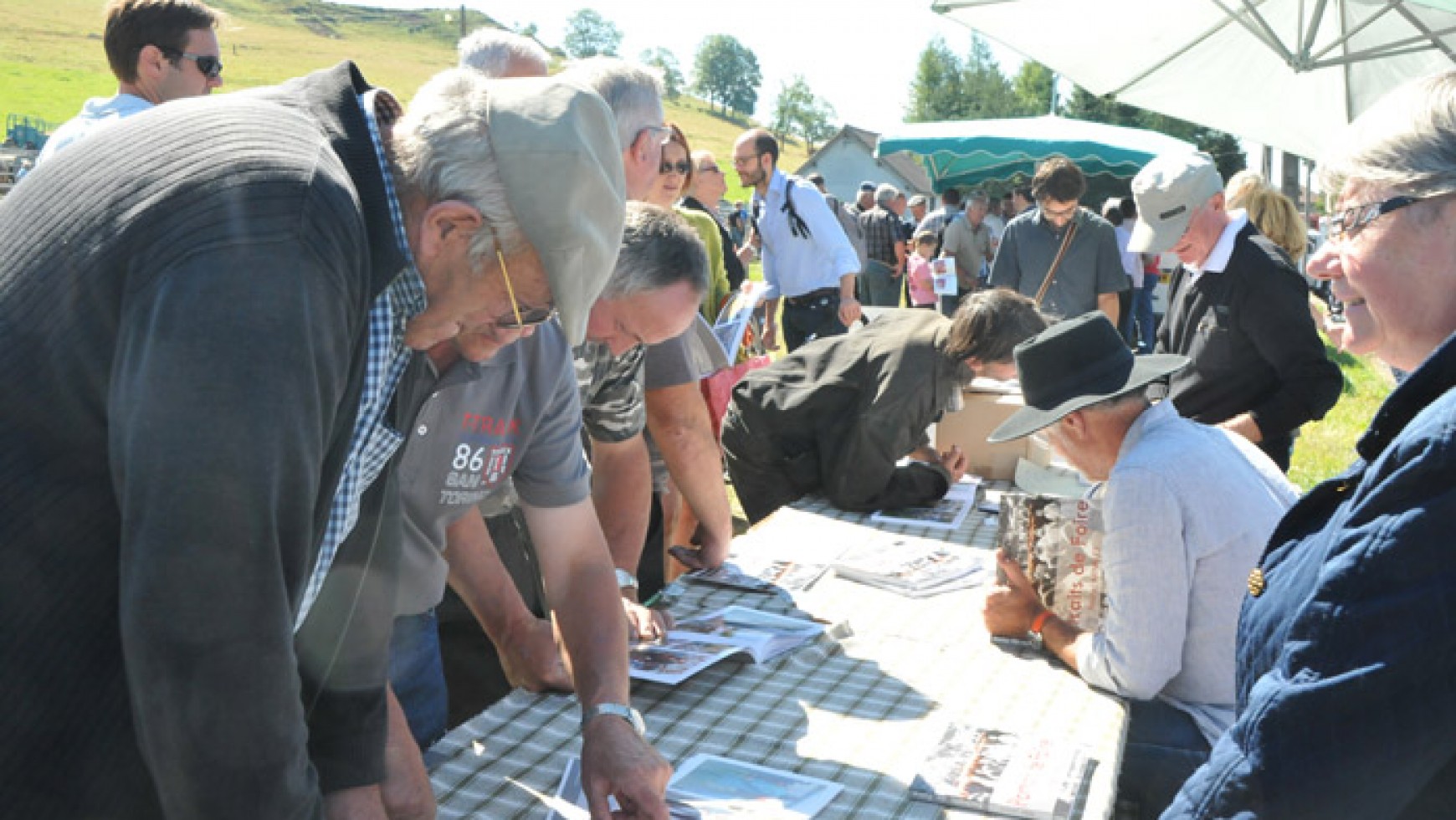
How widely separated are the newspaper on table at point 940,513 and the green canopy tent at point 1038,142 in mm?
8974

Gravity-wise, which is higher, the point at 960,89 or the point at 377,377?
the point at 960,89

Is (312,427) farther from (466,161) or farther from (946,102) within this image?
(946,102)

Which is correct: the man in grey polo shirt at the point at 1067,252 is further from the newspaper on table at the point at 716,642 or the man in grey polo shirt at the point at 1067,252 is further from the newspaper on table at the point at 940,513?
the newspaper on table at the point at 716,642

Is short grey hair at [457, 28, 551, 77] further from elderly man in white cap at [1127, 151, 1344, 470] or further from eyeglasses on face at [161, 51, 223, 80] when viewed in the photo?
elderly man in white cap at [1127, 151, 1344, 470]

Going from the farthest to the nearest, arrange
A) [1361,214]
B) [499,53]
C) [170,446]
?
[499,53] < [1361,214] < [170,446]

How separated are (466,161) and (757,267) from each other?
2734 centimetres

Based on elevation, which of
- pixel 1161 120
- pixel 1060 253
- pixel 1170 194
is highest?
pixel 1170 194

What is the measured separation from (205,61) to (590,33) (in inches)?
5041

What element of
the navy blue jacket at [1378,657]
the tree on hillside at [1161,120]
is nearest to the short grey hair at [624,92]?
the navy blue jacket at [1378,657]

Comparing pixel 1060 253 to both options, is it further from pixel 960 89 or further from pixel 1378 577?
pixel 960 89

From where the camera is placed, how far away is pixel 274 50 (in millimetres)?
74750

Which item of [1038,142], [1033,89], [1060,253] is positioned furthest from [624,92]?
[1033,89]

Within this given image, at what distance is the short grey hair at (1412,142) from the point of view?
1202 mm

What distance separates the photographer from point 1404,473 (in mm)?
1053
